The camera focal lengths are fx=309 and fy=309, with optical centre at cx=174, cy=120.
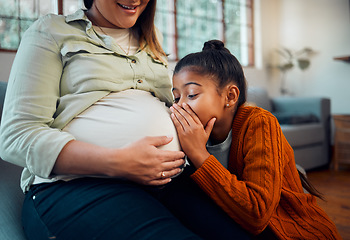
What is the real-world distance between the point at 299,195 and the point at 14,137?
2.50ft

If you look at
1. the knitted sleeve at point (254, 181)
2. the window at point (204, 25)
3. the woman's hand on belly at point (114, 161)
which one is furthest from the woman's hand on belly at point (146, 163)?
the window at point (204, 25)

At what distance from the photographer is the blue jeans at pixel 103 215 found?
615 mm

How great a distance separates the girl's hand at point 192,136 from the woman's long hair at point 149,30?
315mm

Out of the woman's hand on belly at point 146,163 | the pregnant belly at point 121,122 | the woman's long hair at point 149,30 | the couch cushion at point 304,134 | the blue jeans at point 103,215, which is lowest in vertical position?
the couch cushion at point 304,134

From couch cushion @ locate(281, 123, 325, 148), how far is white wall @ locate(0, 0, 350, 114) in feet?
4.49

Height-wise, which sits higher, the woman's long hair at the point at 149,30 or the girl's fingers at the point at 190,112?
the woman's long hair at the point at 149,30

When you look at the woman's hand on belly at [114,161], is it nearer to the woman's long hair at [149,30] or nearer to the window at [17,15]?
the woman's long hair at [149,30]

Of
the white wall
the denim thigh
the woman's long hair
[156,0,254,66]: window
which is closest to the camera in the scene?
the denim thigh

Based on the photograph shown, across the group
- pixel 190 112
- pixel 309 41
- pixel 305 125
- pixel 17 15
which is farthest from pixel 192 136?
pixel 309 41

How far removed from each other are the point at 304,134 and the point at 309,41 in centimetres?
248

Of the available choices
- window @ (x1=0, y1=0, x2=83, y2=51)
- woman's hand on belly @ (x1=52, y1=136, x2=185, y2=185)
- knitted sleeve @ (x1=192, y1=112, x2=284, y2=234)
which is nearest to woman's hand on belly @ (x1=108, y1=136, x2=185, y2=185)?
woman's hand on belly @ (x1=52, y1=136, x2=185, y2=185)

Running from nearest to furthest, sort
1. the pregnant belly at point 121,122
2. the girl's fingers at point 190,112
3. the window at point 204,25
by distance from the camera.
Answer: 1. the pregnant belly at point 121,122
2. the girl's fingers at point 190,112
3. the window at point 204,25

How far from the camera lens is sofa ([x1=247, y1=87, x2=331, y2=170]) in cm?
300

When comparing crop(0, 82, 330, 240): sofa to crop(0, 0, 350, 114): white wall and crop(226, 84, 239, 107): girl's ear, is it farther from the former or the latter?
crop(226, 84, 239, 107): girl's ear
